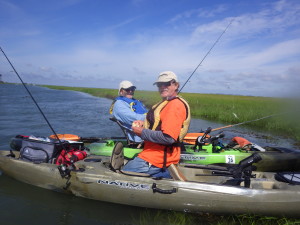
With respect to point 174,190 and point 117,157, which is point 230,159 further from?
point 117,157

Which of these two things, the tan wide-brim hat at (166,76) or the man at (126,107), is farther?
the man at (126,107)

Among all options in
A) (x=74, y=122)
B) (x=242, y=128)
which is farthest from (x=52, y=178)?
(x=242, y=128)

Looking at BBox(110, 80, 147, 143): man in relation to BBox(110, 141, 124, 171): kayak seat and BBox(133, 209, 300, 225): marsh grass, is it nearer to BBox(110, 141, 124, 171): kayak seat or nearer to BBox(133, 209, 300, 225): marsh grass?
BBox(110, 141, 124, 171): kayak seat

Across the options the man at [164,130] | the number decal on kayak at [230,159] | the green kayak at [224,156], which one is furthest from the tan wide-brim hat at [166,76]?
the number decal on kayak at [230,159]

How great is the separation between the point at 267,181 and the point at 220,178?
92 cm

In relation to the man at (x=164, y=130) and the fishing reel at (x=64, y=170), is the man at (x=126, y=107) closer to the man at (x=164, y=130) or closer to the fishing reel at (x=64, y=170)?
the man at (x=164, y=130)

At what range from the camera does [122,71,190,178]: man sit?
3822mm

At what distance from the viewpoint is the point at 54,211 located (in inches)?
192

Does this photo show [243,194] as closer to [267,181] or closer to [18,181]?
[267,181]

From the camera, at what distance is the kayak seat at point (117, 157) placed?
15.9ft

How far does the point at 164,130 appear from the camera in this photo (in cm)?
381

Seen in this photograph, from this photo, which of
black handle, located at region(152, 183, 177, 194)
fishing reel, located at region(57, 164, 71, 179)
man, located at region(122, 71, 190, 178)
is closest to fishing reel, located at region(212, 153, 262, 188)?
black handle, located at region(152, 183, 177, 194)

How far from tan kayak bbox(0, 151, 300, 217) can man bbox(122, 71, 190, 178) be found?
0.78ft

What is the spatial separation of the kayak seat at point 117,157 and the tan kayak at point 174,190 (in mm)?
135
